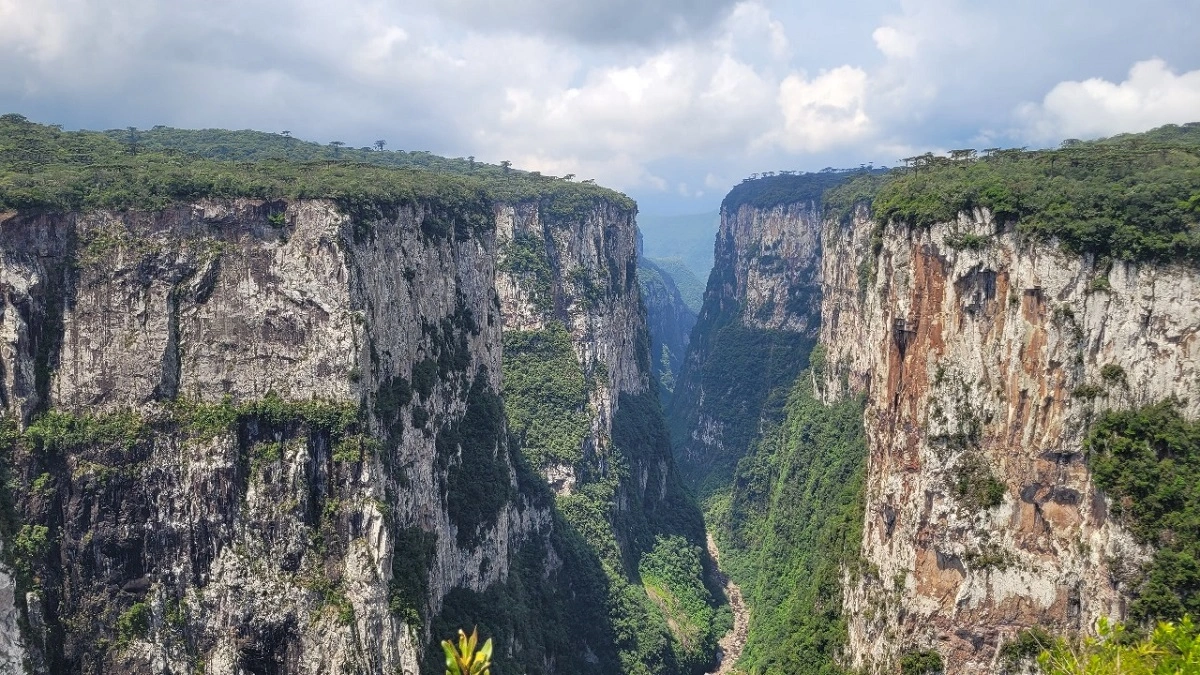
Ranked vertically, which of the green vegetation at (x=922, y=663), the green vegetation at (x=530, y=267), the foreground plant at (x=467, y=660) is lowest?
the green vegetation at (x=922, y=663)

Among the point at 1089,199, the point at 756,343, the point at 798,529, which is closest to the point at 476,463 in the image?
the point at 798,529

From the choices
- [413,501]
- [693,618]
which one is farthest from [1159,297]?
[693,618]

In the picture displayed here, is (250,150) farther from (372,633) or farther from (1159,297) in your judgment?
(1159,297)

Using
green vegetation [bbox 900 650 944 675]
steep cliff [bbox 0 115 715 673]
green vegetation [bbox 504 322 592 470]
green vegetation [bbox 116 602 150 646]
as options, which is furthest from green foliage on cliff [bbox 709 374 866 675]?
green vegetation [bbox 116 602 150 646]

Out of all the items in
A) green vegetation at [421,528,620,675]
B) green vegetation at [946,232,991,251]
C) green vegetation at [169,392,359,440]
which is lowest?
green vegetation at [421,528,620,675]

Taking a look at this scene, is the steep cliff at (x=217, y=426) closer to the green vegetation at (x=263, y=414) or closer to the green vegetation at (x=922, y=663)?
the green vegetation at (x=263, y=414)

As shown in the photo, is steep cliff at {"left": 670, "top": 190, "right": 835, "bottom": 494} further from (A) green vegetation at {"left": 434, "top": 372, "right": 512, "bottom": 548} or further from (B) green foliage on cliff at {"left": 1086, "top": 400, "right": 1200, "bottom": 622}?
(B) green foliage on cliff at {"left": 1086, "top": 400, "right": 1200, "bottom": 622}

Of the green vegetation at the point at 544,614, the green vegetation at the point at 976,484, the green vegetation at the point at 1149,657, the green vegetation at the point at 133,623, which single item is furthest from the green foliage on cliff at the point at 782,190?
the green vegetation at the point at 1149,657
